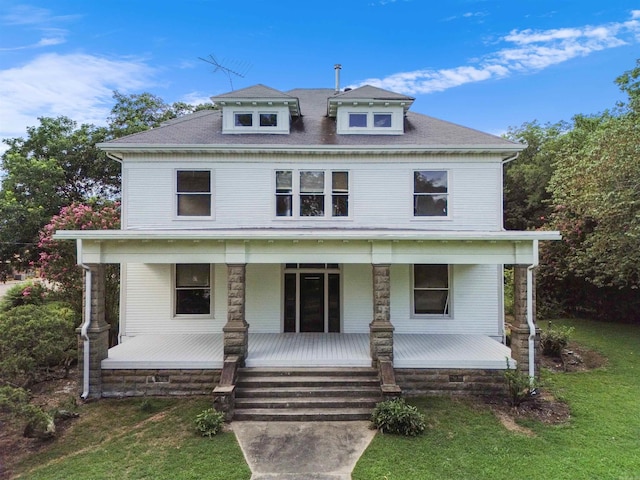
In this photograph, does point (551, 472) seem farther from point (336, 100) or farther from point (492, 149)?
point (336, 100)

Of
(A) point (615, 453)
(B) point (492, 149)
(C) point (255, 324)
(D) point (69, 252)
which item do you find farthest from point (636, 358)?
(D) point (69, 252)

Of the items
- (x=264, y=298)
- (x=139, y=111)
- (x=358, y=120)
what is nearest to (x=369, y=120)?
(x=358, y=120)

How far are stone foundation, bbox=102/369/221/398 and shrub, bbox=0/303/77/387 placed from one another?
1.67 m

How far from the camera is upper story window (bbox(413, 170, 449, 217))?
10.6 metres

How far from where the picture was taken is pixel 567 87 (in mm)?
21125

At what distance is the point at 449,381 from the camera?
25.8 ft

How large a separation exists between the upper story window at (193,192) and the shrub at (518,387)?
29.1ft

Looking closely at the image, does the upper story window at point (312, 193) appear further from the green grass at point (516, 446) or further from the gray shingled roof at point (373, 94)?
the green grass at point (516, 446)

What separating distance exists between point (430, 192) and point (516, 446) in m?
6.78

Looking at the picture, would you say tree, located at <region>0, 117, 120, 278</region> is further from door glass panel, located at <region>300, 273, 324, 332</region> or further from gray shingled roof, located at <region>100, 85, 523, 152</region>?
door glass panel, located at <region>300, 273, 324, 332</region>

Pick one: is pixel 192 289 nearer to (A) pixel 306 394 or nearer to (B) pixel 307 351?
(B) pixel 307 351

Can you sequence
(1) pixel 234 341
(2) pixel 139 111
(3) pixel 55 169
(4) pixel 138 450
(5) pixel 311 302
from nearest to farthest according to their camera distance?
(4) pixel 138 450
(1) pixel 234 341
(5) pixel 311 302
(3) pixel 55 169
(2) pixel 139 111

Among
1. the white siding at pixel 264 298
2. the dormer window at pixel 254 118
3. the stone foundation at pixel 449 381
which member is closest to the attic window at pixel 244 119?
the dormer window at pixel 254 118

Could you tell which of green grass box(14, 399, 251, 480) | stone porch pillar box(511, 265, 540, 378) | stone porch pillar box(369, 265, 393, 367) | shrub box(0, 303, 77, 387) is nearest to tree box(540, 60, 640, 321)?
stone porch pillar box(511, 265, 540, 378)
